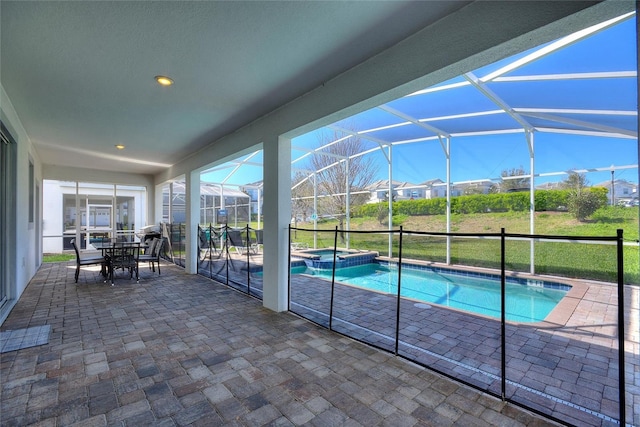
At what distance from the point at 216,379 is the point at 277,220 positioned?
1.98 metres

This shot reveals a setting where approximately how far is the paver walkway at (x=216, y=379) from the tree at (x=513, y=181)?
626 cm

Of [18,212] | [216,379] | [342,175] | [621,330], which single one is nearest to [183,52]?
[216,379]

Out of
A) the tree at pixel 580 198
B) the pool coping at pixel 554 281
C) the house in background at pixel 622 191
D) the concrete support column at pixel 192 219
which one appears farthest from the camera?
the concrete support column at pixel 192 219

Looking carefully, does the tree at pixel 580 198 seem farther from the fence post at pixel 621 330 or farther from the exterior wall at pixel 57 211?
the exterior wall at pixel 57 211

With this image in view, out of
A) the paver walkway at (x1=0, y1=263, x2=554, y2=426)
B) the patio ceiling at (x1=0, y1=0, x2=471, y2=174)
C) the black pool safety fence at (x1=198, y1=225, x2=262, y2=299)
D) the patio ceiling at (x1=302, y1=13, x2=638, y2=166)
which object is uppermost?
the patio ceiling at (x1=302, y1=13, x2=638, y2=166)

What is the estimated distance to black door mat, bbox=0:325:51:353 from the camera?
2.80 metres

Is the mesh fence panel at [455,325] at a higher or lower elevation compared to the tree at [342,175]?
lower

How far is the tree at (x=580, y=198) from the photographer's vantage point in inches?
251

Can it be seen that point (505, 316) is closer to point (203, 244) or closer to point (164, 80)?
point (164, 80)

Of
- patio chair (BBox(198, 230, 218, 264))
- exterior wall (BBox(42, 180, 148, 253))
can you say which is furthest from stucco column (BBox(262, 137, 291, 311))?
exterior wall (BBox(42, 180, 148, 253))

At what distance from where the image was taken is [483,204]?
26.3 ft

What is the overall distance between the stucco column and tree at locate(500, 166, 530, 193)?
5.92 meters

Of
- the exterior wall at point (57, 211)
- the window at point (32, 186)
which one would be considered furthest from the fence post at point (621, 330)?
the exterior wall at point (57, 211)

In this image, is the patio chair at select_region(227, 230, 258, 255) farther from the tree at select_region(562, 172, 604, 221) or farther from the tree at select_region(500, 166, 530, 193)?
the tree at select_region(562, 172, 604, 221)
